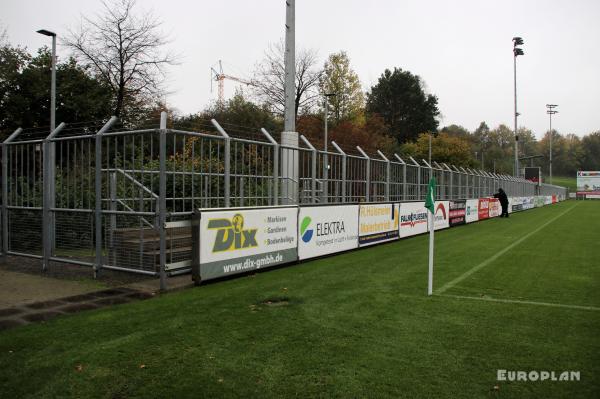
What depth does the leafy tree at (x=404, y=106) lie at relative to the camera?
2694 inches

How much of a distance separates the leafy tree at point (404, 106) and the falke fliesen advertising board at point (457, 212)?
4542 centimetres

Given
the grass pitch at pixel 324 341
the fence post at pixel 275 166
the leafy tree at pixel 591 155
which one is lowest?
the grass pitch at pixel 324 341

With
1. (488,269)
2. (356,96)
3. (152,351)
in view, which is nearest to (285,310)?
(152,351)

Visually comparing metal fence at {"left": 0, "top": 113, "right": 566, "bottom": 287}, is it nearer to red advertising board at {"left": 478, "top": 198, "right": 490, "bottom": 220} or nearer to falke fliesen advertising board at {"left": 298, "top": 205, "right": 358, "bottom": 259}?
falke fliesen advertising board at {"left": 298, "top": 205, "right": 358, "bottom": 259}

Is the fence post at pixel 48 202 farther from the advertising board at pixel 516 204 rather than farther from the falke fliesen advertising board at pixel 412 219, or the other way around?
the advertising board at pixel 516 204

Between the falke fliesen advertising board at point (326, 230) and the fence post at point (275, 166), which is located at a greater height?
the fence post at point (275, 166)

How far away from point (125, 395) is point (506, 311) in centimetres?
500

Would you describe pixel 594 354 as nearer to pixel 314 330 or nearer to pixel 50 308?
pixel 314 330

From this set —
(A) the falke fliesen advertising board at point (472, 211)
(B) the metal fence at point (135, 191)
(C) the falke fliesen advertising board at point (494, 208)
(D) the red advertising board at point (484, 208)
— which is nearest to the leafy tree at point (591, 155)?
(C) the falke fliesen advertising board at point (494, 208)

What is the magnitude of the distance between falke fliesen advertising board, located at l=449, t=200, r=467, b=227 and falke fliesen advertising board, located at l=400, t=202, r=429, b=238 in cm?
382

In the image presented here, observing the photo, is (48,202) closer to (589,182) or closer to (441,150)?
(441,150)

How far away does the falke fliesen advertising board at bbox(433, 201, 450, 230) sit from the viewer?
19.6 metres

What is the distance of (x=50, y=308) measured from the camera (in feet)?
22.7

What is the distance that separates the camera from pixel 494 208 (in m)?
30.3
